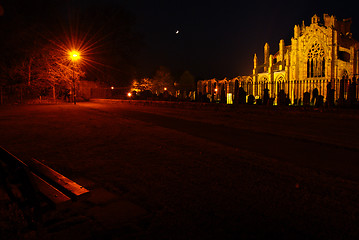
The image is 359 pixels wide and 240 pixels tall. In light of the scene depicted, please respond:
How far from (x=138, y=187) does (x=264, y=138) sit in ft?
18.4

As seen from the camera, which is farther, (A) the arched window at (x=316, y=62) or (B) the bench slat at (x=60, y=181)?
(A) the arched window at (x=316, y=62)

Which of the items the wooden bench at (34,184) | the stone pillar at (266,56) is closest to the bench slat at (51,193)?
the wooden bench at (34,184)

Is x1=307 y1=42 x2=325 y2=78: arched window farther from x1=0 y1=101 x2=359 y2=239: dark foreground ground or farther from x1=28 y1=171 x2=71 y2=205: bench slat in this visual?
x1=28 y1=171 x2=71 y2=205: bench slat

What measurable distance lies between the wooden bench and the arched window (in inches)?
1642

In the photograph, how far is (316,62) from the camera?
3931 centimetres

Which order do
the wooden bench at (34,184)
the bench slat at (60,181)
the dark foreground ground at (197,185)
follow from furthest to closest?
the bench slat at (60,181), the dark foreground ground at (197,185), the wooden bench at (34,184)

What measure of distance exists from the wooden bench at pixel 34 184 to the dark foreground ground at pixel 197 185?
0.21 m

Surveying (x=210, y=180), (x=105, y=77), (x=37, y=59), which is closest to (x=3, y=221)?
(x=210, y=180)

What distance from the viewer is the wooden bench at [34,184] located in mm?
2506

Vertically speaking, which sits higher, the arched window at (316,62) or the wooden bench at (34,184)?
the arched window at (316,62)

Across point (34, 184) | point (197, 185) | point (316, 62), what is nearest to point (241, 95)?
point (197, 185)

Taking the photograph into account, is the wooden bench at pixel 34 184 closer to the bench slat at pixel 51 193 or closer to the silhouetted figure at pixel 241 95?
the bench slat at pixel 51 193

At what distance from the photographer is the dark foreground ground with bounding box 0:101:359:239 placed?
2.70 meters

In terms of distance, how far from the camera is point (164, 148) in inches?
254
